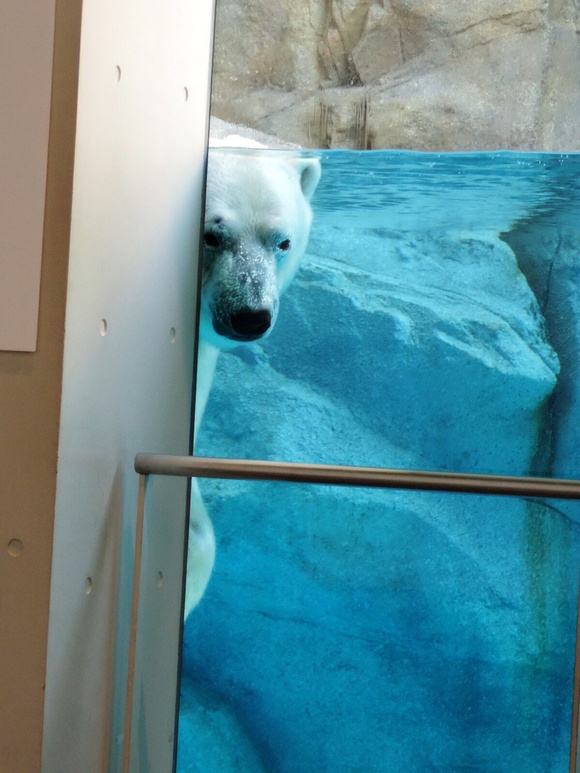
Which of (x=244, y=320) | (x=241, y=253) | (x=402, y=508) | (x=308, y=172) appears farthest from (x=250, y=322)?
(x=402, y=508)

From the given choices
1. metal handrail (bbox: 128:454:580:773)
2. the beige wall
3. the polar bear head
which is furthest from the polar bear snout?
the beige wall

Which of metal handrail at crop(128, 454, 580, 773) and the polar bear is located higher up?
the polar bear

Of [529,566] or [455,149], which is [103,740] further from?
[455,149]

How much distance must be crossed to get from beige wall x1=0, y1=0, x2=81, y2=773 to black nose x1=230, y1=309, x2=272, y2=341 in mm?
850

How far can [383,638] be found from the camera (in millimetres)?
1869

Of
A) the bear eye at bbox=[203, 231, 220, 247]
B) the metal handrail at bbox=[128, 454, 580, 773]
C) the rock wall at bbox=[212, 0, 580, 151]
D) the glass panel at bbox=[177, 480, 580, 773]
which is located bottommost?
the glass panel at bbox=[177, 480, 580, 773]

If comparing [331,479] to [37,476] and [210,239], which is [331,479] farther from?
[210,239]

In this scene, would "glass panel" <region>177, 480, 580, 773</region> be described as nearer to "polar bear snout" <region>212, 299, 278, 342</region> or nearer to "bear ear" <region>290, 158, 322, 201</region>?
"polar bear snout" <region>212, 299, 278, 342</region>

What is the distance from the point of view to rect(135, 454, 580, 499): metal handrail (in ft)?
3.46

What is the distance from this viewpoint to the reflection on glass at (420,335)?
1852 mm

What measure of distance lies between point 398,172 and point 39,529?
119cm

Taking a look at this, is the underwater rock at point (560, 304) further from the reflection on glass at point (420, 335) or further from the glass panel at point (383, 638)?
the glass panel at point (383, 638)

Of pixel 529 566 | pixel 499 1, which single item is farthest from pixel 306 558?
pixel 499 1

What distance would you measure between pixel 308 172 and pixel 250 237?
187 mm
